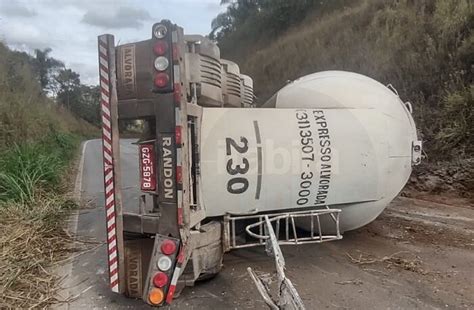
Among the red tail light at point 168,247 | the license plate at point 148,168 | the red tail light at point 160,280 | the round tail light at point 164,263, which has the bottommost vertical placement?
the red tail light at point 160,280

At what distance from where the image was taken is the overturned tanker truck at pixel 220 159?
3.28 m

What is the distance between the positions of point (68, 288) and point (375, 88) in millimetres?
3606

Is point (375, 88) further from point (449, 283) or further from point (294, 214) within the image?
point (449, 283)

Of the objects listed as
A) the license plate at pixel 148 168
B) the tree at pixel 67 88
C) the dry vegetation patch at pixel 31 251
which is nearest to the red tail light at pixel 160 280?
the license plate at pixel 148 168

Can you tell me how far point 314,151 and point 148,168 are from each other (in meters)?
1.56

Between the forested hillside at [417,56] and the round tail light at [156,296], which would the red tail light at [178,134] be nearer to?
the round tail light at [156,296]

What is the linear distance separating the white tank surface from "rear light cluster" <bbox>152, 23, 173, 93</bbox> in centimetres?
63

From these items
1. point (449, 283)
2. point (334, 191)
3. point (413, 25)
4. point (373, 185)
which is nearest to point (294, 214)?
point (334, 191)

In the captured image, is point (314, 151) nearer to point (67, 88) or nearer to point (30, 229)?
point (30, 229)

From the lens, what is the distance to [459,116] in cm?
832

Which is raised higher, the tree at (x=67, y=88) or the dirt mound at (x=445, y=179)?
the tree at (x=67, y=88)

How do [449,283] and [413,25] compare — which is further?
[413,25]

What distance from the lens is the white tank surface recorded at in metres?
3.87

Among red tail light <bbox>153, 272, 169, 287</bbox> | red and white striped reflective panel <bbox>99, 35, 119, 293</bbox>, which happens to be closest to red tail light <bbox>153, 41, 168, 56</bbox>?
red and white striped reflective panel <bbox>99, 35, 119, 293</bbox>
